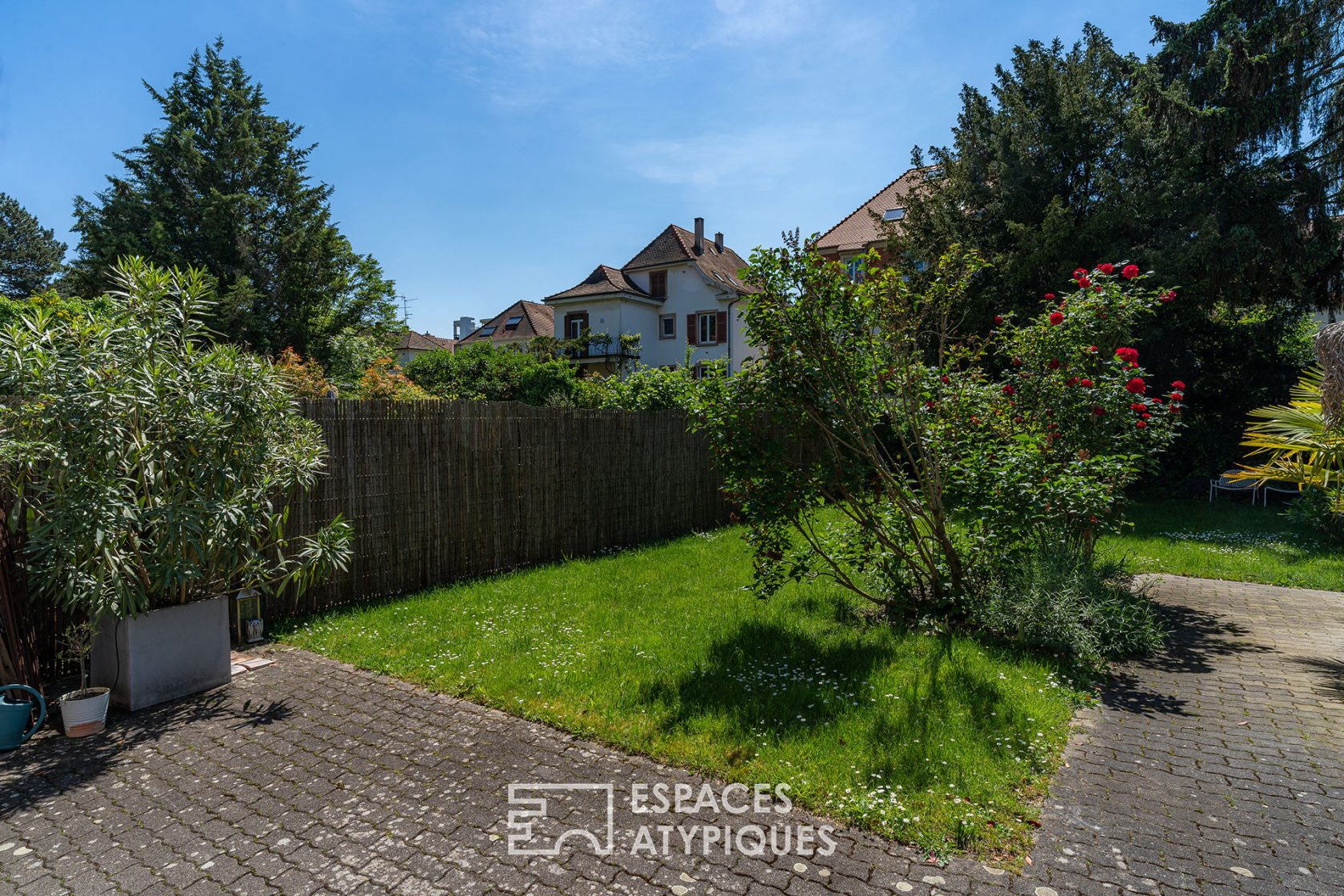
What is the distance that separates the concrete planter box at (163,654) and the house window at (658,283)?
30194 millimetres

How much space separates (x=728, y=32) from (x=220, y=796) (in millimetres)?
8181

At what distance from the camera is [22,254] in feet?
143

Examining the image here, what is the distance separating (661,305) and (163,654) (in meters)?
30.4

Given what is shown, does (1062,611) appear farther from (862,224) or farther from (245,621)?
(862,224)

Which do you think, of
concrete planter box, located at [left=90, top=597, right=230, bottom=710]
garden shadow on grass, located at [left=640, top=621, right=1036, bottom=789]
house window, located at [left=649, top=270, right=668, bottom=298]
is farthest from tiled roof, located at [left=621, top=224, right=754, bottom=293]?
concrete planter box, located at [left=90, top=597, right=230, bottom=710]

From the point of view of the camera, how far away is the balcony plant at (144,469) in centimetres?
387

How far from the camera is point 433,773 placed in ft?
11.4

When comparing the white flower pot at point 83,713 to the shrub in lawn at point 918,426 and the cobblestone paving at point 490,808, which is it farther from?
the shrub in lawn at point 918,426

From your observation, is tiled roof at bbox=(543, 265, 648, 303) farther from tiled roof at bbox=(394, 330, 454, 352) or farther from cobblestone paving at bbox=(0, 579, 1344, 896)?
cobblestone paving at bbox=(0, 579, 1344, 896)

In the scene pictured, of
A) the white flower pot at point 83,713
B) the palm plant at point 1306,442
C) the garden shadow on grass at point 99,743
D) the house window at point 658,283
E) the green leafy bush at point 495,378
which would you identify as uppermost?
the house window at point 658,283

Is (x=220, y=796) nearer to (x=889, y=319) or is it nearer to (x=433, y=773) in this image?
(x=433, y=773)

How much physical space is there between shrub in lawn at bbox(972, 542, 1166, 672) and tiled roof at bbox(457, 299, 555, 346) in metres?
35.0

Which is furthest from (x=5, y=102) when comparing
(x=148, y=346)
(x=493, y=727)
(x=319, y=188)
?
(x=319, y=188)

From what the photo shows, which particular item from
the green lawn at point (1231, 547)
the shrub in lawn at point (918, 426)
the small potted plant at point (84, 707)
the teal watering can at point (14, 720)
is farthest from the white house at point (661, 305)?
the teal watering can at point (14, 720)
